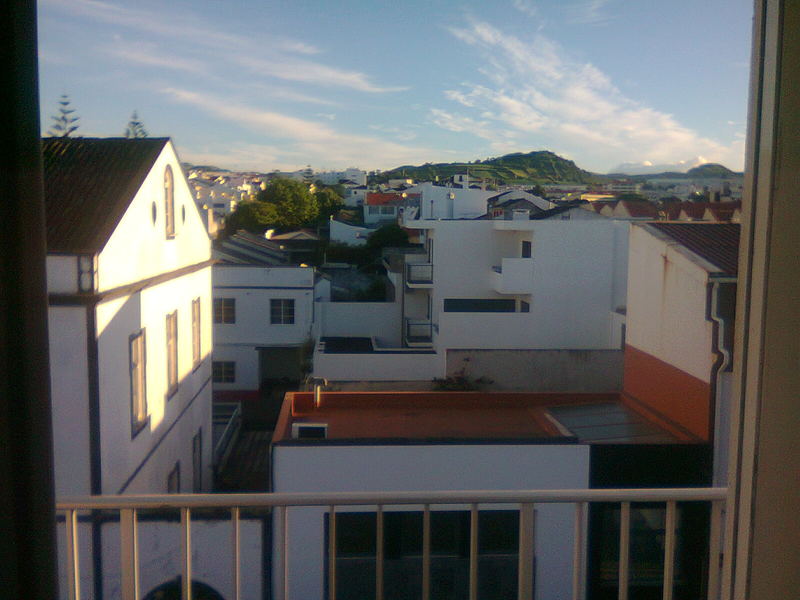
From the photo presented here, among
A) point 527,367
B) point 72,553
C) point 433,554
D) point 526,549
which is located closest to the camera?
point 72,553

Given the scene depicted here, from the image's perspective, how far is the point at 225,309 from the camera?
15578 millimetres

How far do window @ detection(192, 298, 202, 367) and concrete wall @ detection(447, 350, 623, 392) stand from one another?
10.9 ft

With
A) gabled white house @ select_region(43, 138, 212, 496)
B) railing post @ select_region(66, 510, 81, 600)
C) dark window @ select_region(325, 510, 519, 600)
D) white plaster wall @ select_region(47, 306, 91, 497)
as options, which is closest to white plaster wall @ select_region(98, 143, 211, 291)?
gabled white house @ select_region(43, 138, 212, 496)

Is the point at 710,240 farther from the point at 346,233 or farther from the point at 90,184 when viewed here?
the point at 346,233

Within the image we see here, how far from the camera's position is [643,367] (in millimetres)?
8039

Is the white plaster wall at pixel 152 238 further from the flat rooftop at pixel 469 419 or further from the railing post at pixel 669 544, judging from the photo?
the railing post at pixel 669 544

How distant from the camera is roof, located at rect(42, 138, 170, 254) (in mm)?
5734

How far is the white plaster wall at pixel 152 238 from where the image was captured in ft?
19.6

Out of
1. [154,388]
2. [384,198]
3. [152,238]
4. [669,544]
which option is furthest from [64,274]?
[384,198]

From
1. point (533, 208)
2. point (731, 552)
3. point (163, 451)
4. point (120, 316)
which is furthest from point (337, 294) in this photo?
point (731, 552)

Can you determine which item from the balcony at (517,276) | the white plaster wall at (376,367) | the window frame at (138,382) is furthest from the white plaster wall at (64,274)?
the balcony at (517,276)

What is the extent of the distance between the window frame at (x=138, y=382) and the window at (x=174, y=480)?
1.21m

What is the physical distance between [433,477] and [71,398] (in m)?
2.95

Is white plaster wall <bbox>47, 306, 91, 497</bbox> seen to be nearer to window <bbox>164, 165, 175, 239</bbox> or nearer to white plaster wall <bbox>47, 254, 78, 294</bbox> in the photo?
white plaster wall <bbox>47, 254, 78, 294</bbox>
